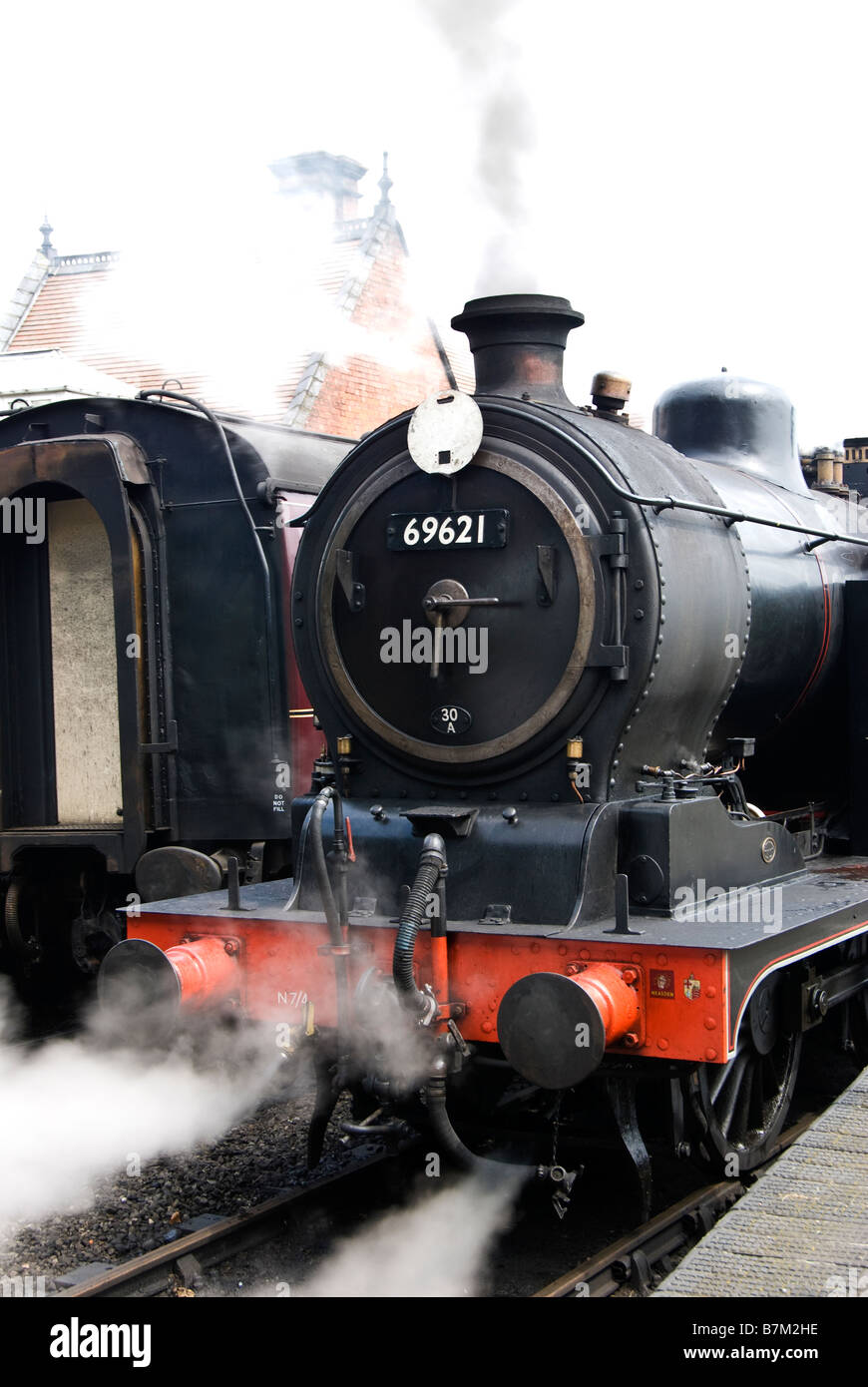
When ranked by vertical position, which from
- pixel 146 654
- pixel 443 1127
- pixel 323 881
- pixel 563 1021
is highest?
pixel 146 654

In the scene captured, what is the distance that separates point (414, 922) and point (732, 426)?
10.2 ft

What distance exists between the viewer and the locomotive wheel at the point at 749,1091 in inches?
163

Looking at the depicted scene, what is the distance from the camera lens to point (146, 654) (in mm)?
6539

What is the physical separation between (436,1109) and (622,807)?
1019mm

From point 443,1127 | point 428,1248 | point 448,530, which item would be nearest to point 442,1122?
point 443,1127

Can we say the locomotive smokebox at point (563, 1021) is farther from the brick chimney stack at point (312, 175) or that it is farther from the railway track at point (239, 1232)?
the brick chimney stack at point (312, 175)

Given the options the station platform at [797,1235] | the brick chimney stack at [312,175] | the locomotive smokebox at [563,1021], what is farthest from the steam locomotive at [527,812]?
the brick chimney stack at [312,175]

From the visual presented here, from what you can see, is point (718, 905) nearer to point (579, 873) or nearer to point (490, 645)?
point (579, 873)

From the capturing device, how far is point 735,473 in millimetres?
5551

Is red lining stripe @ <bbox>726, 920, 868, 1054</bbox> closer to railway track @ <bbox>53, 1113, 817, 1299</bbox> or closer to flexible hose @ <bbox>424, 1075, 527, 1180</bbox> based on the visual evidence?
railway track @ <bbox>53, 1113, 817, 1299</bbox>

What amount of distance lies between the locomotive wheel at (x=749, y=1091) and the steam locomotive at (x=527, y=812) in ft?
0.04

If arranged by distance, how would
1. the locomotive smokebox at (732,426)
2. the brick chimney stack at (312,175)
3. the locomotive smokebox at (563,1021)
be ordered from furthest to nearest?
the brick chimney stack at (312,175) < the locomotive smokebox at (732,426) < the locomotive smokebox at (563,1021)

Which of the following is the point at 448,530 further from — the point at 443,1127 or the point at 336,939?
the point at 443,1127

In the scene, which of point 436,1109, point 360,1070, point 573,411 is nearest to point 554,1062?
point 436,1109
